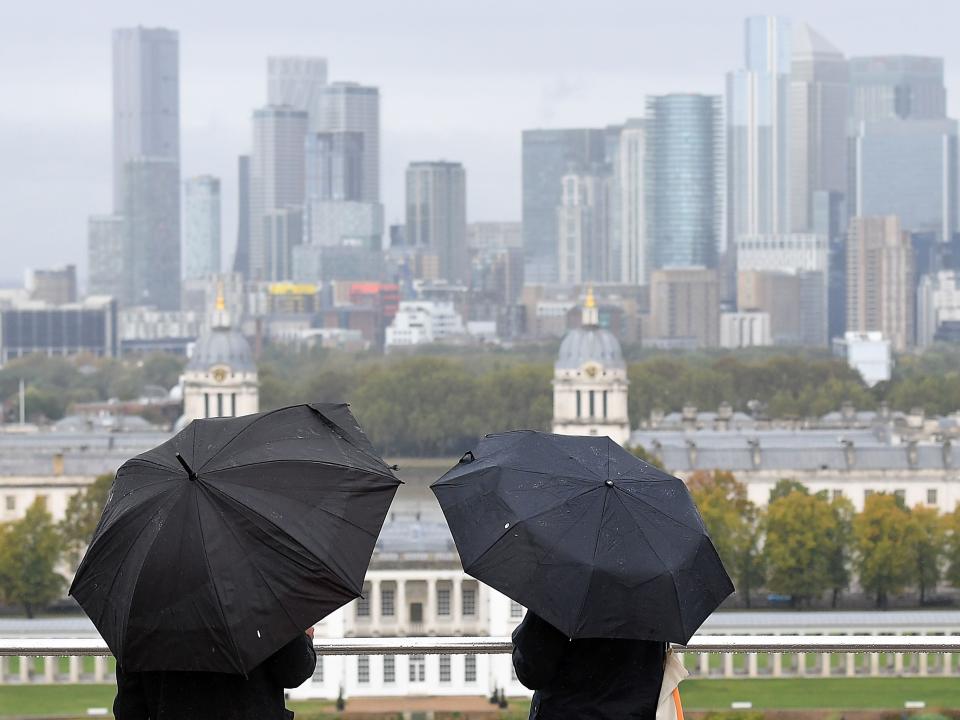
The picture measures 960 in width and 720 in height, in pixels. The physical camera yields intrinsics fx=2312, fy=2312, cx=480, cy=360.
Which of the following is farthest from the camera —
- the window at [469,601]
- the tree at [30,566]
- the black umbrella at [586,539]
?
the tree at [30,566]

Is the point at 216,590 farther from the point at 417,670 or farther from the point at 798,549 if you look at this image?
the point at 798,549

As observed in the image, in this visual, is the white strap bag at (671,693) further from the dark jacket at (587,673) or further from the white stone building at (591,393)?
the white stone building at (591,393)

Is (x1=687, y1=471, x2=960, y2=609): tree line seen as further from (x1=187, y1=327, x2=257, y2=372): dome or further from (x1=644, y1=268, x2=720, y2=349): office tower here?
(x1=644, y1=268, x2=720, y2=349): office tower

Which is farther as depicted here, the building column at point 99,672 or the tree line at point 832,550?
the tree line at point 832,550

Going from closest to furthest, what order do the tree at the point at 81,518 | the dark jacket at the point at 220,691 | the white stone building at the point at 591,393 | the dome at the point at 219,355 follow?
1. the dark jacket at the point at 220,691
2. the tree at the point at 81,518
3. the white stone building at the point at 591,393
4. the dome at the point at 219,355

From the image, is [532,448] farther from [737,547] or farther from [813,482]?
[813,482]

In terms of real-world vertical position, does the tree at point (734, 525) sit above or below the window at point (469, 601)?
above

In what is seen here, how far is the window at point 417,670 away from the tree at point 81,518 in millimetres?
21350

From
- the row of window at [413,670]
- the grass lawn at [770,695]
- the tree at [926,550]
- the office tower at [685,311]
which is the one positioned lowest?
the tree at [926,550]

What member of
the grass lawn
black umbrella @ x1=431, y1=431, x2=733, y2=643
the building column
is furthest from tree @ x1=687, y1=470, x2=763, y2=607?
black umbrella @ x1=431, y1=431, x2=733, y2=643

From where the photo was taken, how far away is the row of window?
21906mm

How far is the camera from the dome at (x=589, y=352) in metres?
63.7

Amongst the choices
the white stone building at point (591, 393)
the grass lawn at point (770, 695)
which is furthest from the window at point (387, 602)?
the white stone building at point (591, 393)

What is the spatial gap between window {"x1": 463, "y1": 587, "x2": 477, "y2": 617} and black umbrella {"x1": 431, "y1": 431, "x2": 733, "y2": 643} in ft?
110
